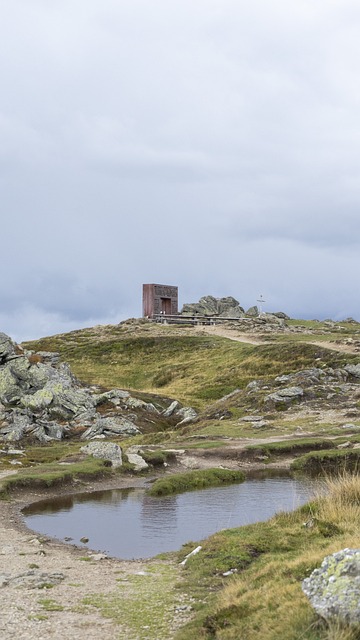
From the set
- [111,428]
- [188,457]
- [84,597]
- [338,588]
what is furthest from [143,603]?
[111,428]

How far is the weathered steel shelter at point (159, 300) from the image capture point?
16412 cm

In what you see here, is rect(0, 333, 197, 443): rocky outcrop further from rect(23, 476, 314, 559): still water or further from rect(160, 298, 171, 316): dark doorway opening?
rect(160, 298, 171, 316): dark doorway opening

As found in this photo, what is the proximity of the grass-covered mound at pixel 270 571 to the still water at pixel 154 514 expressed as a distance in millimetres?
2911

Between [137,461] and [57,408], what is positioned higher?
[57,408]

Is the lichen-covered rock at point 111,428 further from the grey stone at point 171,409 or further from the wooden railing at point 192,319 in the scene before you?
the wooden railing at point 192,319

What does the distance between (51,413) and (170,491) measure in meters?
31.9

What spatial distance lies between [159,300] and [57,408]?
9759 centimetres

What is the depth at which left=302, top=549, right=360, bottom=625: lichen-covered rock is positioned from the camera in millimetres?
12273

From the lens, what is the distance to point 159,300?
165 metres

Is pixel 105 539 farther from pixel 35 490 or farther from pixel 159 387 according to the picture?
pixel 159 387

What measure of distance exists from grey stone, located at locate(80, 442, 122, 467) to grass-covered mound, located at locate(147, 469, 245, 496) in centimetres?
592

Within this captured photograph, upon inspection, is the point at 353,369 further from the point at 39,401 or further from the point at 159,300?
the point at 159,300

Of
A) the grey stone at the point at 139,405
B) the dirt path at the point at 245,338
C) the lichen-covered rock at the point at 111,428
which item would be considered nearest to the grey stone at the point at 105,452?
the lichen-covered rock at the point at 111,428

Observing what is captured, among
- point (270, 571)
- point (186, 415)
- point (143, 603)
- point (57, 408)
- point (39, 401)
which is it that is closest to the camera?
point (270, 571)
